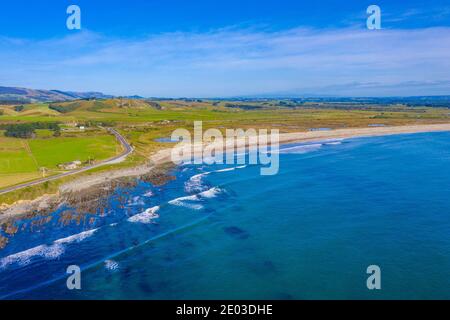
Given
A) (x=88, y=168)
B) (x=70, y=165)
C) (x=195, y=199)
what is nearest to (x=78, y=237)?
(x=195, y=199)

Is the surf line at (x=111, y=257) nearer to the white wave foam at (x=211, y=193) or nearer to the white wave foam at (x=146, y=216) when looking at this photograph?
the white wave foam at (x=146, y=216)

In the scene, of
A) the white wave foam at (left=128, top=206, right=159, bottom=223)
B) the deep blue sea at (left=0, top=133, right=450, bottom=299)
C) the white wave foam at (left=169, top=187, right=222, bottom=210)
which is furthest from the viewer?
the white wave foam at (left=169, top=187, right=222, bottom=210)

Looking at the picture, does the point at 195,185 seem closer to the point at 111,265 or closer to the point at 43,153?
the point at 111,265

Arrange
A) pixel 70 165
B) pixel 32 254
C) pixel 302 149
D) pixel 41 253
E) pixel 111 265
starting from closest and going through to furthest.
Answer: pixel 111 265
pixel 32 254
pixel 41 253
pixel 70 165
pixel 302 149

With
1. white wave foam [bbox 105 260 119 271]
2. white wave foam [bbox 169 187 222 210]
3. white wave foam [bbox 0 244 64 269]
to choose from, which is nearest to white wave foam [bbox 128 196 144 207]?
white wave foam [bbox 169 187 222 210]

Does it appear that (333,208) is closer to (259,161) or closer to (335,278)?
(335,278)

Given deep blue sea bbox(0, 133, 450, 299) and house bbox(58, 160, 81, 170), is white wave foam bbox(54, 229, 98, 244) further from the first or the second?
house bbox(58, 160, 81, 170)
